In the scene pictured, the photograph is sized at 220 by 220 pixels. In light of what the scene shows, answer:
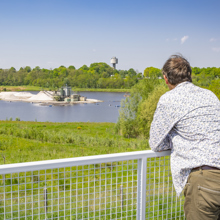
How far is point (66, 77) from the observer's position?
281 ft

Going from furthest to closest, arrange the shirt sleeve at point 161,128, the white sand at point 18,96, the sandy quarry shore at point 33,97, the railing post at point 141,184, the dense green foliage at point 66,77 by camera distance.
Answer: the white sand at point 18,96, the dense green foliage at point 66,77, the sandy quarry shore at point 33,97, the railing post at point 141,184, the shirt sleeve at point 161,128

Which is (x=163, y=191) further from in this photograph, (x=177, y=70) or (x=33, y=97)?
(x=33, y=97)

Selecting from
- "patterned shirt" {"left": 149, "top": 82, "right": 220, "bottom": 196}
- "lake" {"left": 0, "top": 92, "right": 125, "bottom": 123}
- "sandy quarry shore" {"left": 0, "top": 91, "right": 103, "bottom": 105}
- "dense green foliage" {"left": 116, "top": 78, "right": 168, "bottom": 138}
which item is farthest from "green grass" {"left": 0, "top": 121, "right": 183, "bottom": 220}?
"sandy quarry shore" {"left": 0, "top": 91, "right": 103, "bottom": 105}

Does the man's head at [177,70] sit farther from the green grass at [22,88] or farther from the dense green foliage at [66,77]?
the green grass at [22,88]

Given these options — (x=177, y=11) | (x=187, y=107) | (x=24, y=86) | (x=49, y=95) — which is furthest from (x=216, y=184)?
(x=177, y=11)

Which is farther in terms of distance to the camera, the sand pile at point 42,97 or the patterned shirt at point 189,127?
the sand pile at point 42,97

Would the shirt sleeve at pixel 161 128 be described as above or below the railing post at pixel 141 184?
above

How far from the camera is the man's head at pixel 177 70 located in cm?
172

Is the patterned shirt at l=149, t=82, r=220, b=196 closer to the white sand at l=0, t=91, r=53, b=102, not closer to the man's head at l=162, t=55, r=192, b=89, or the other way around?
the man's head at l=162, t=55, r=192, b=89

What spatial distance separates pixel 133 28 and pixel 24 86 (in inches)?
2899

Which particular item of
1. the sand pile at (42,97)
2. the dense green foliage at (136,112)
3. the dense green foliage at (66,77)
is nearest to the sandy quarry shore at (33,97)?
the sand pile at (42,97)

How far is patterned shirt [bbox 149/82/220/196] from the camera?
5.09 ft

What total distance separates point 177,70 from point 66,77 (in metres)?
85.4

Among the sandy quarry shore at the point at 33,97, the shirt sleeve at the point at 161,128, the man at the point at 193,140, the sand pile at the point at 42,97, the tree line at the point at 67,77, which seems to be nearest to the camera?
the man at the point at 193,140
